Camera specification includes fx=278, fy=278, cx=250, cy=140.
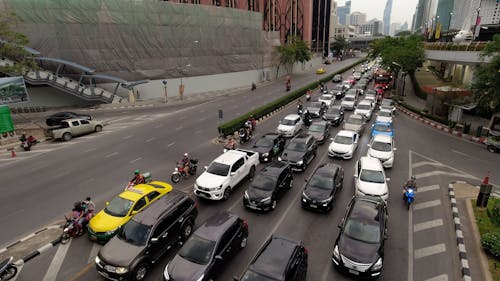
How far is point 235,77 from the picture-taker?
56.6m

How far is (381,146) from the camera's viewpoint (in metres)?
18.5

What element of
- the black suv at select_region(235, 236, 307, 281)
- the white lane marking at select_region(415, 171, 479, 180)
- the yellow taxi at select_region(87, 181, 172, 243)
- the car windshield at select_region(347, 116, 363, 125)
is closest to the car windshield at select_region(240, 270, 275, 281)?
the black suv at select_region(235, 236, 307, 281)

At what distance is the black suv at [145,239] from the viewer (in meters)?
8.88

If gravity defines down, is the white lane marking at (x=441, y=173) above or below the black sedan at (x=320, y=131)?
below

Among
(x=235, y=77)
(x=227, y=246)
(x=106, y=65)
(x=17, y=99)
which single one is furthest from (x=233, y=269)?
(x=235, y=77)

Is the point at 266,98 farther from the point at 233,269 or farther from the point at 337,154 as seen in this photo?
the point at 233,269

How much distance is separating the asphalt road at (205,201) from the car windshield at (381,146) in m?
1.46

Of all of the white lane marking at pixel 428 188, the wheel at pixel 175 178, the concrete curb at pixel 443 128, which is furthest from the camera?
the concrete curb at pixel 443 128

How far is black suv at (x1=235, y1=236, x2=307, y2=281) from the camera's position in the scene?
7.83m

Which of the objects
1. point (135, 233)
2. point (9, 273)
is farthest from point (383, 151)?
point (9, 273)

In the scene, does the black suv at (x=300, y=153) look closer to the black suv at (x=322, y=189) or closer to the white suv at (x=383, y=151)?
the black suv at (x=322, y=189)


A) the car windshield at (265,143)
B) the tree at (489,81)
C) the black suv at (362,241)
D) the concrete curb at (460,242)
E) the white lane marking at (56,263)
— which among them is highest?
the tree at (489,81)

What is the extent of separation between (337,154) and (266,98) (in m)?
25.6

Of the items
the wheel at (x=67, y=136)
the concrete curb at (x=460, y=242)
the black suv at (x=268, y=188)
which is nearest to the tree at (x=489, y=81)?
→ the concrete curb at (x=460, y=242)
